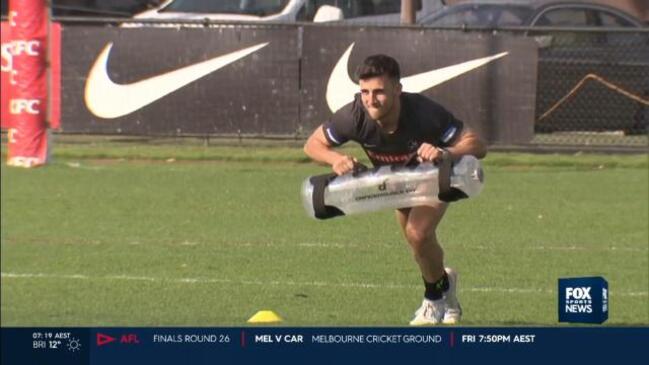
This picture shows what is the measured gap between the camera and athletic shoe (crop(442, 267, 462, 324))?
378 inches

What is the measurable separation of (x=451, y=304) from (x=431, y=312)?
17 centimetres

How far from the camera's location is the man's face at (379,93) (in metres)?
8.41

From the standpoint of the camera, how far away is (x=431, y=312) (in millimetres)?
9602

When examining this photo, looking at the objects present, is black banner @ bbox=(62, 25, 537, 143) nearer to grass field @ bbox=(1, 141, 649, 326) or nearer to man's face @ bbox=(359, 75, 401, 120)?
grass field @ bbox=(1, 141, 649, 326)

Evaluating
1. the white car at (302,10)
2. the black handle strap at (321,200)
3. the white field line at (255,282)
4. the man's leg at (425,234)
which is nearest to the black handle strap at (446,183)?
the black handle strap at (321,200)

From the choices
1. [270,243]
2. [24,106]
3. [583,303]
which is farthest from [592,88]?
[583,303]

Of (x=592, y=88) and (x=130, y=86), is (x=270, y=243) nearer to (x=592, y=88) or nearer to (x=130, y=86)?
(x=130, y=86)

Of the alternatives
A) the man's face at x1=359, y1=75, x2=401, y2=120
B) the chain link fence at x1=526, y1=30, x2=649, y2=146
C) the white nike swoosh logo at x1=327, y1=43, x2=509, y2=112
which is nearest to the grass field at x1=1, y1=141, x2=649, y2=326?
the chain link fence at x1=526, y1=30, x2=649, y2=146

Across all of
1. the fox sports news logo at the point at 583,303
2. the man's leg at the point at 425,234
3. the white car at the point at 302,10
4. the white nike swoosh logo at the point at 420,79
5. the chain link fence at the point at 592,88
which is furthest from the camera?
the white car at the point at 302,10

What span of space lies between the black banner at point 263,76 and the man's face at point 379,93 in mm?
7700

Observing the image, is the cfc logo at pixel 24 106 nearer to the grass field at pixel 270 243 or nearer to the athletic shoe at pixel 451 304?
the grass field at pixel 270 243
